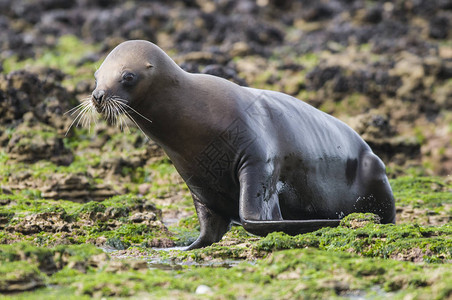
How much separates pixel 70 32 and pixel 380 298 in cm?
2159

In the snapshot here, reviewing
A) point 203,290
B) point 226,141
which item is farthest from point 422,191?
point 203,290

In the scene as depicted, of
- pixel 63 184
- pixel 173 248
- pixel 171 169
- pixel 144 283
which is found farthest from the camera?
pixel 171 169

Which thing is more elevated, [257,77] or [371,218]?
[257,77]

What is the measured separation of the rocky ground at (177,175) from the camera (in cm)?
441

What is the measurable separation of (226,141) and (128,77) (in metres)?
1.09

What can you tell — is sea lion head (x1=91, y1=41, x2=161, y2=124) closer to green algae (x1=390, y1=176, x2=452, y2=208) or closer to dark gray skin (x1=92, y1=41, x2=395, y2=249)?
dark gray skin (x1=92, y1=41, x2=395, y2=249)

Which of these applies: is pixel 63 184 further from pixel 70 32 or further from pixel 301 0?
pixel 301 0

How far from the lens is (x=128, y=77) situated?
6.48 meters

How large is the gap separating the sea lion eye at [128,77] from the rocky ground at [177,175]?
156cm

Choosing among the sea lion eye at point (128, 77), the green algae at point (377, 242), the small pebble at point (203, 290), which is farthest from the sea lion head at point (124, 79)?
the small pebble at point (203, 290)

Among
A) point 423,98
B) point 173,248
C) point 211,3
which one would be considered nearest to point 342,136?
point 173,248

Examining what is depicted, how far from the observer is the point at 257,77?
17766mm

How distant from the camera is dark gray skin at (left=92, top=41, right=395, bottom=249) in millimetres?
6484

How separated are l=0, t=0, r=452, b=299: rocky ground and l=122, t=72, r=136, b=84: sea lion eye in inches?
61.6
